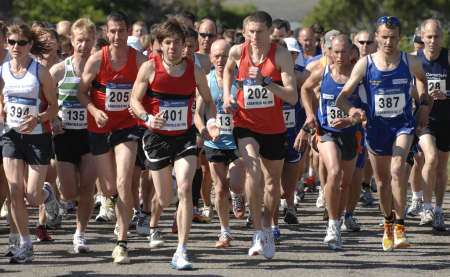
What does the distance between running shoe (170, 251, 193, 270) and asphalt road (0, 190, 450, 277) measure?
0.07 metres

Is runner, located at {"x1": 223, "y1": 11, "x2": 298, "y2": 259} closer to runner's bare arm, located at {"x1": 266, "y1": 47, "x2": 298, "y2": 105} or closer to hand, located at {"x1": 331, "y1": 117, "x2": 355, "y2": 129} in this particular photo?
runner's bare arm, located at {"x1": 266, "y1": 47, "x2": 298, "y2": 105}

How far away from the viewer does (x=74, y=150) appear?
41.2 ft

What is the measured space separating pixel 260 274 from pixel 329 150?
209 cm

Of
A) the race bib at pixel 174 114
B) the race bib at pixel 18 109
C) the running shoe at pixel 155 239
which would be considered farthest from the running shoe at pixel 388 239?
the race bib at pixel 18 109

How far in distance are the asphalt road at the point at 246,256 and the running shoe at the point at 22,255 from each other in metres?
0.08

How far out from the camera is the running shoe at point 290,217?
47.0 ft

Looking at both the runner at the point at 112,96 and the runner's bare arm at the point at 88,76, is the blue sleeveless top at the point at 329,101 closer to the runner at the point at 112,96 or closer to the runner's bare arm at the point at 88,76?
the runner at the point at 112,96

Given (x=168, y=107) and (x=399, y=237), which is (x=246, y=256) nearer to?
(x=399, y=237)

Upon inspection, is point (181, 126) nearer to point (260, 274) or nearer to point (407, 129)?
point (260, 274)

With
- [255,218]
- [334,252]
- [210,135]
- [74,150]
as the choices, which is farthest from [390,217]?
[74,150]

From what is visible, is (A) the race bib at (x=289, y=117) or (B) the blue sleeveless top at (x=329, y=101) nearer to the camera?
(B) the blue sleeveless top at (x=329, y=101)

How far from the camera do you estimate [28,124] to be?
11.2 metres

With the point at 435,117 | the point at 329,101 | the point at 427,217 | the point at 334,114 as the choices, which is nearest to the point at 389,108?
the point at 334,114

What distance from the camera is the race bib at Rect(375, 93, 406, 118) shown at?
12023 millimetres
